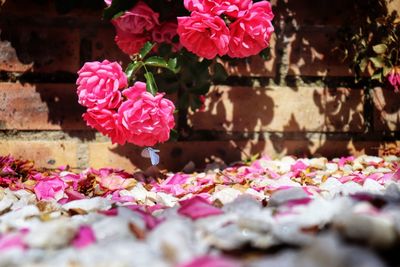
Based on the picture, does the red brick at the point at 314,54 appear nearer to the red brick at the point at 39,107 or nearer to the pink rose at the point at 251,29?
the pink rose at the point at 251,29

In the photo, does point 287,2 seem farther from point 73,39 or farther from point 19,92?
point 19,92

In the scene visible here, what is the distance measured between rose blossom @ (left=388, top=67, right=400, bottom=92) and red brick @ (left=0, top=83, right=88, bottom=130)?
81cm

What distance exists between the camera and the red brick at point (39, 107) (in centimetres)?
117

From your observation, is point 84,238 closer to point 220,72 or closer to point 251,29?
point 251,29

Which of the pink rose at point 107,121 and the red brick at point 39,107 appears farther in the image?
the red brick at point 39,107

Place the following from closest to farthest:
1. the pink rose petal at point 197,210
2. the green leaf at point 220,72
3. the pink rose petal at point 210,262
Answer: the pink rose petal at point 210,262 → the pink rose petal at point 197,210 → the green leaf at point 220,72

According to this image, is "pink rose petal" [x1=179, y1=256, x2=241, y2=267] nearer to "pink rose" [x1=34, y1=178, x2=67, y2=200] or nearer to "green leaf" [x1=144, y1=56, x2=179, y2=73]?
"pink rose" [x1=34, y1=178, x2=67, y2=200]

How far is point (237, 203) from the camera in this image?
0.61m

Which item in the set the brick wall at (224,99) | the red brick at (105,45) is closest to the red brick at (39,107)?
the brick wall at (224,99)

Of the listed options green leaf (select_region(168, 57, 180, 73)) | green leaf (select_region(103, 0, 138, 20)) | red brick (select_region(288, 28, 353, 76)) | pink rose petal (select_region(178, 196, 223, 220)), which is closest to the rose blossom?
red brick (select_region(288, 28, 353, 76))

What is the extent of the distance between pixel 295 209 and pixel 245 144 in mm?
717

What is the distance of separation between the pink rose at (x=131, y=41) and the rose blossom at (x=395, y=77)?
63 cm

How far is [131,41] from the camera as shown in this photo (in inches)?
42.3

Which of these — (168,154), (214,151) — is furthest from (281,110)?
(168,154)
